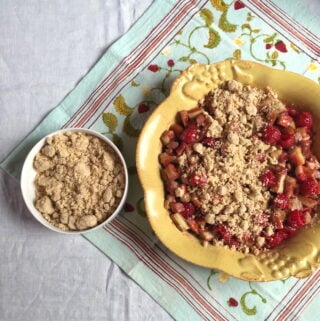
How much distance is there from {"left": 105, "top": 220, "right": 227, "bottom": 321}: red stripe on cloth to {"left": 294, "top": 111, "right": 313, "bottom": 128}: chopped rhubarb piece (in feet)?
1.45

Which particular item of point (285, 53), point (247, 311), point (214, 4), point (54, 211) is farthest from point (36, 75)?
point (247, 311)

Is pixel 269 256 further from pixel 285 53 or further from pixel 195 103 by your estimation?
pixel 285 53

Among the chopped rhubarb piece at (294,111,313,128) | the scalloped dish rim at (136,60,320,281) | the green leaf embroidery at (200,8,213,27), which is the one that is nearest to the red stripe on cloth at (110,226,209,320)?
the scalloped dish rim at (136,60,320,281)

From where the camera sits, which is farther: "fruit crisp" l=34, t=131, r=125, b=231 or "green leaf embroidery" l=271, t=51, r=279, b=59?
"green leaf embroidery" l=271, t=51, r=279, b=59

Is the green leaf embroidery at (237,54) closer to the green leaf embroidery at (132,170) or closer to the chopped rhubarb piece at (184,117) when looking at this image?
the chopped rhubarb piece at (184,117)

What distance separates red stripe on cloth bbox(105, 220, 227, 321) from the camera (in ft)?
3.62

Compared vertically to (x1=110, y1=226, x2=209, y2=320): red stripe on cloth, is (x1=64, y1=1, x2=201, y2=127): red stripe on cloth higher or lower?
higher

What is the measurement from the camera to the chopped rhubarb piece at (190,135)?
1.04 m

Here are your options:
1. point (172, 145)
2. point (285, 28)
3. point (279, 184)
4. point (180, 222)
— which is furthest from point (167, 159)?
point (285, 28)

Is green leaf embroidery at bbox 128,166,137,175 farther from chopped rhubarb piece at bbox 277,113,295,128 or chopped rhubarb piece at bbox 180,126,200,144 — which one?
chopped rhubarb piece at bbox 277,113,295,128

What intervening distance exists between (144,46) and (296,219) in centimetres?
56

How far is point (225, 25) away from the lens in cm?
120

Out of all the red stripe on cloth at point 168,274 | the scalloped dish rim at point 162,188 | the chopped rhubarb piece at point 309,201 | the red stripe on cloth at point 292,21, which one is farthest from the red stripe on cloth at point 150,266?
the red stripe on cloth at point 292,21

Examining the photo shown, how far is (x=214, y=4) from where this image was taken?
3.96 ft
